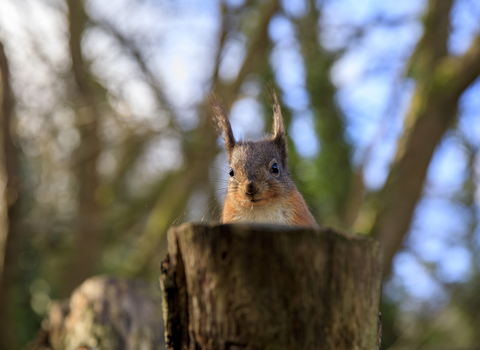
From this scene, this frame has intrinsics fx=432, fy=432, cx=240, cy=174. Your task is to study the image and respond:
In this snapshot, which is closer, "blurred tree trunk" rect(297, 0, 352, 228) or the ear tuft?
the ear tuft

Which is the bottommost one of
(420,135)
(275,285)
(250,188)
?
(275,285)

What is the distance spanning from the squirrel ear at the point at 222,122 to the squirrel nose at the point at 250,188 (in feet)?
1.86

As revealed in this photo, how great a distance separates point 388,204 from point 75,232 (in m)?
5.58

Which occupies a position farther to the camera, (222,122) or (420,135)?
(420,135)

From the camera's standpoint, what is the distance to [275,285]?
148 centimetres

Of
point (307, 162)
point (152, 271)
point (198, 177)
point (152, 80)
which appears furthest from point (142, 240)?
point (307, 162)

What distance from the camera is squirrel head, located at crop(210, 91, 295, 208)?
2715mm

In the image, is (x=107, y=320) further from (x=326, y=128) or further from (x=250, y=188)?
(x=326, y=128)

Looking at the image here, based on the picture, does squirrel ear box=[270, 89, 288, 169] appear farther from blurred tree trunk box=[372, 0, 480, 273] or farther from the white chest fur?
blurred tree trunk box=[372, 0, 480, 273]

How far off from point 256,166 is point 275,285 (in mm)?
1458

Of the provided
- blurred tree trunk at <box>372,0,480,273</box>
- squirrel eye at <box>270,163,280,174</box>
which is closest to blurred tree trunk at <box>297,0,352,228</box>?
blurred tree trunk at <box>372,0,480,273</box>

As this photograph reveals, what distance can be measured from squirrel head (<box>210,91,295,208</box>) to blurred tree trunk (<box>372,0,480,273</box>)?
9.37 feet

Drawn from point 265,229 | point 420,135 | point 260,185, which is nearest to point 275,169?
point 260,185

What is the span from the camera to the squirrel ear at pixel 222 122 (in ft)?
9.67
